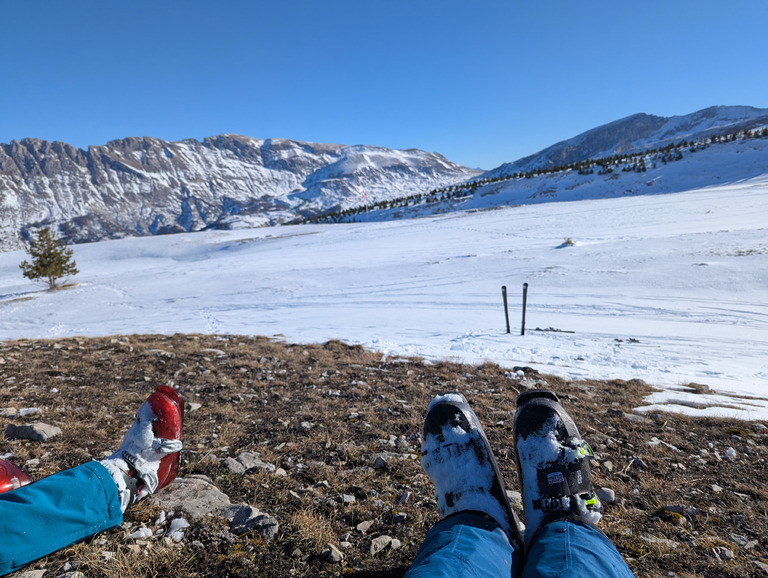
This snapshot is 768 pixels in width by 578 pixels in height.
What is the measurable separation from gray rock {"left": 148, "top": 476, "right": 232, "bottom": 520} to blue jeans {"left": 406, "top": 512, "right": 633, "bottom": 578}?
1.47m

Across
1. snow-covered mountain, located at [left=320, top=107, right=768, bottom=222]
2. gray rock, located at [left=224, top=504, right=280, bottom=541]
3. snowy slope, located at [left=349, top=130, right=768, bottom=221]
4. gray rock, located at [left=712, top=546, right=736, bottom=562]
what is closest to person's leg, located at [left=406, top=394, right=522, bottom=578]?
gray rock, located at [left=224, top=504, right=280, bottom=541]

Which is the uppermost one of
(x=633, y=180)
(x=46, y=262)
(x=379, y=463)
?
(x=633, y=180)

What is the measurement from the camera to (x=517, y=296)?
13734 mm

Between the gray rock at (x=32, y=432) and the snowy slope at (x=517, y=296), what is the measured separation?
18.3 feet

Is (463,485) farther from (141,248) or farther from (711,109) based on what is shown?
(711,109)

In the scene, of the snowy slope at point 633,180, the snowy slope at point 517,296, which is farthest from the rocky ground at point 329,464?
the snowy slope at point 633,180

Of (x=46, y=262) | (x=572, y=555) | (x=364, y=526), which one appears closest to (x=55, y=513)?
(x=364, y=526)

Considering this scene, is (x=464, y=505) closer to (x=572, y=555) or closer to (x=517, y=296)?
(x=572, y=555)

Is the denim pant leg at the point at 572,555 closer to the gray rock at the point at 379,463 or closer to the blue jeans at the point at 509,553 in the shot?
the blue jeans at the point at 509,553

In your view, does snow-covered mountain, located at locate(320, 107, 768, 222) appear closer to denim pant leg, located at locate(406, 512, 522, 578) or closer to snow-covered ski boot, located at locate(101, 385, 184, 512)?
denim pant leg, located at locate(406, 512, 522, 578)

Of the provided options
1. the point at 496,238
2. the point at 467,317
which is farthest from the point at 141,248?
the point at 467,317

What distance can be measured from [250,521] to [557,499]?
6.60ft

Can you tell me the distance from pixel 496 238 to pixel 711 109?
240436mm

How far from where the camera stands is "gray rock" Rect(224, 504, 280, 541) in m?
2.41
